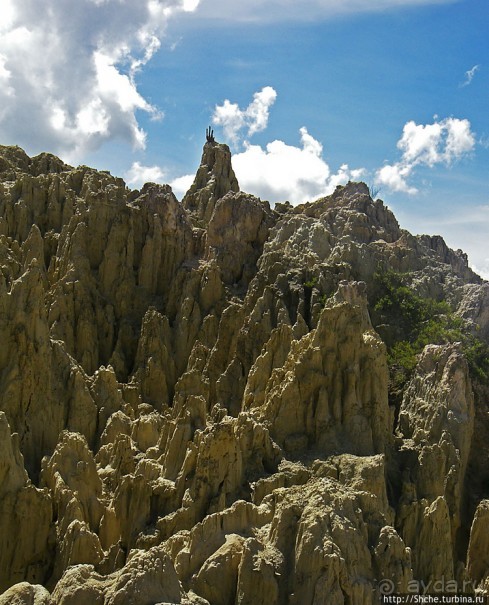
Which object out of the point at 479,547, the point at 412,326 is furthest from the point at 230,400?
the point at 479,547

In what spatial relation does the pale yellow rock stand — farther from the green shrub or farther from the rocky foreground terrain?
the green shrub

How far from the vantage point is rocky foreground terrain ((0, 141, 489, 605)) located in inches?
766

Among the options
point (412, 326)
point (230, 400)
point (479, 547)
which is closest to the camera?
point (479, 547)

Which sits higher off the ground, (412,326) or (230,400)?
(412,326)

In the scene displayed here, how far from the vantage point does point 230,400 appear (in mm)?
39281

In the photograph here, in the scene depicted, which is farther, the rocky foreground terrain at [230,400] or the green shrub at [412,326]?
the green shrub at [412,326]


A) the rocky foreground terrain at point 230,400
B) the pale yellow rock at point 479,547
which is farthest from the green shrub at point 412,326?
the pale yellow rock at point 479,547

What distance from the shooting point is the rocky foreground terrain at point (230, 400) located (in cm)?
1947

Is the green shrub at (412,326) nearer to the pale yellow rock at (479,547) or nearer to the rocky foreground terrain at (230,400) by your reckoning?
the rocky foreground terrain at (230,400)

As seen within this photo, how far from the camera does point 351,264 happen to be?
48125 millimetres

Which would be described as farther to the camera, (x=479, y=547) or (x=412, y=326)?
(x=412, y=326)

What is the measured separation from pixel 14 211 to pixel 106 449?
80.8ft

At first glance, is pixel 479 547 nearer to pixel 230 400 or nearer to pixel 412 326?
pixel 230 400

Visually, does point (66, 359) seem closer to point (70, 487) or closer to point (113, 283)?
point (70, 487)
